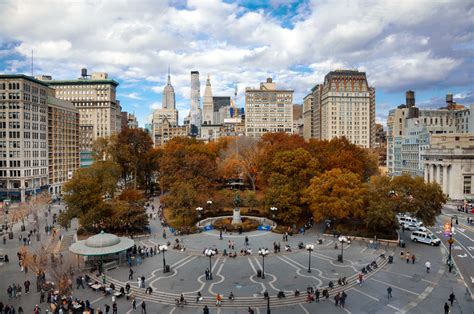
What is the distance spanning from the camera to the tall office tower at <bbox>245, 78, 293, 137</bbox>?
566 feet

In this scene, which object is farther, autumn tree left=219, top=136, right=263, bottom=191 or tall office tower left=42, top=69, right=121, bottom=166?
tall office tower left=42, top=69, right=121, bottom=166

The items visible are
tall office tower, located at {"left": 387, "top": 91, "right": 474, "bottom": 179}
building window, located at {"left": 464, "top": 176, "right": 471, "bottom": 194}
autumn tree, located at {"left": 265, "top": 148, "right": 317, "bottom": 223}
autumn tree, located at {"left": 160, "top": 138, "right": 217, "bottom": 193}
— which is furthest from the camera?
tall office tower, located at {"left": 387, "top": 91, "right": 474, "bottom": 179}

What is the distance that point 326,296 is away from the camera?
31.5m

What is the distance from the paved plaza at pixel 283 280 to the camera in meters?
30.0

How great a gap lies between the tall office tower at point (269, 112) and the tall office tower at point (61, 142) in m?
85.4

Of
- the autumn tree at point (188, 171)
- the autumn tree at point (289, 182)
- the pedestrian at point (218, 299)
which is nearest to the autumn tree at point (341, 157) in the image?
the autumn tree at point (289, 182)

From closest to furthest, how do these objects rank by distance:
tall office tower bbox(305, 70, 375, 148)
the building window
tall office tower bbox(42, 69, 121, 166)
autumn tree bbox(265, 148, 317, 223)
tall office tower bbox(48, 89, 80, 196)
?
autumn tree bbox(265, 148, 317, 223), the building window, tall office tower bbox(48, 89, 80, 196), tall office tower bbox(42, 69, 121, 166), tall office tower bbox(305, 70, 375, 148)

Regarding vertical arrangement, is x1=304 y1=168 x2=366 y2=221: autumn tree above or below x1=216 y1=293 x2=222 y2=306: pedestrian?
above

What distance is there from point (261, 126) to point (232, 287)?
469 feet

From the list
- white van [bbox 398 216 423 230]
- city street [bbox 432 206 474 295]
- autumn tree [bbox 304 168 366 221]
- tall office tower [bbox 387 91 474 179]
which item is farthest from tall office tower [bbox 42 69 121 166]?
city street [bbox 432 206 474 295]

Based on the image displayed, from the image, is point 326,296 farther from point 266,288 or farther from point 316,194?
point 316,194

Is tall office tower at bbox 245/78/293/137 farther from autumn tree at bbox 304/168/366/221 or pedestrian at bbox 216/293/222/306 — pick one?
pedestrian at bbox 216/293/222/306

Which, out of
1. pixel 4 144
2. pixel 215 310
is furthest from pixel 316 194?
pixel 4 144

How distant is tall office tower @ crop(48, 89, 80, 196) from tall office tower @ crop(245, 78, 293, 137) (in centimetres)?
8544
